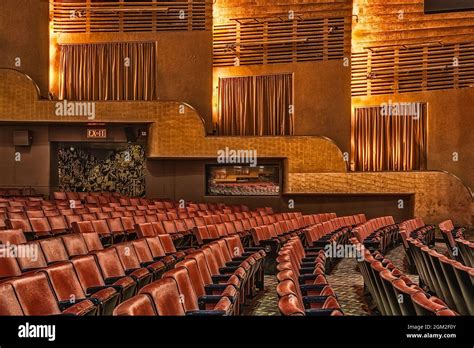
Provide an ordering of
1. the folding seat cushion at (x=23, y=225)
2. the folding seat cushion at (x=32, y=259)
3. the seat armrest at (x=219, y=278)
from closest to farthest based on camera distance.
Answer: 1. the folding seat cushion at (x=32, y=259)
2. the seat armrest at (x=219, y=278)
3. the folding seat cushion at (x=23, y=225)

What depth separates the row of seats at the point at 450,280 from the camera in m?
3.82

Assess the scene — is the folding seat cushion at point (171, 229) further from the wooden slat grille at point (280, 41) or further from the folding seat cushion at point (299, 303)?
the wooden slat grille at point (280, 41)

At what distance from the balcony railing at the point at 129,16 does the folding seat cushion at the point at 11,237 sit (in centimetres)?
949

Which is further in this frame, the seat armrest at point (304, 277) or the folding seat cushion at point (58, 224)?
the folding seat cushion at point (58, 224)

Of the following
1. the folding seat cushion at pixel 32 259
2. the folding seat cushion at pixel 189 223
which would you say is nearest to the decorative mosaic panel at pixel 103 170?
the folding seat cushion at pixel 189 223

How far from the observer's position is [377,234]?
8133 mm

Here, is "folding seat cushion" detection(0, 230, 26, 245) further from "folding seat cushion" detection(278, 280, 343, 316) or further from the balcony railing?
the balcony railing

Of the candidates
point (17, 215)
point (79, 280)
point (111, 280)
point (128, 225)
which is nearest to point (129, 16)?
point (128, 225)

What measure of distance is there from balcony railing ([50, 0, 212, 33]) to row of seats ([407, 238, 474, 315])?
925 cm

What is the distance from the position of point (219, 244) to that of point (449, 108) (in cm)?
897

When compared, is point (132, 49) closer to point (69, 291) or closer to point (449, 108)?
point (449, 108)

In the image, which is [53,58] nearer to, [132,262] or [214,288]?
[132,262]

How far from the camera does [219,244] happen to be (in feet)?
17.1
